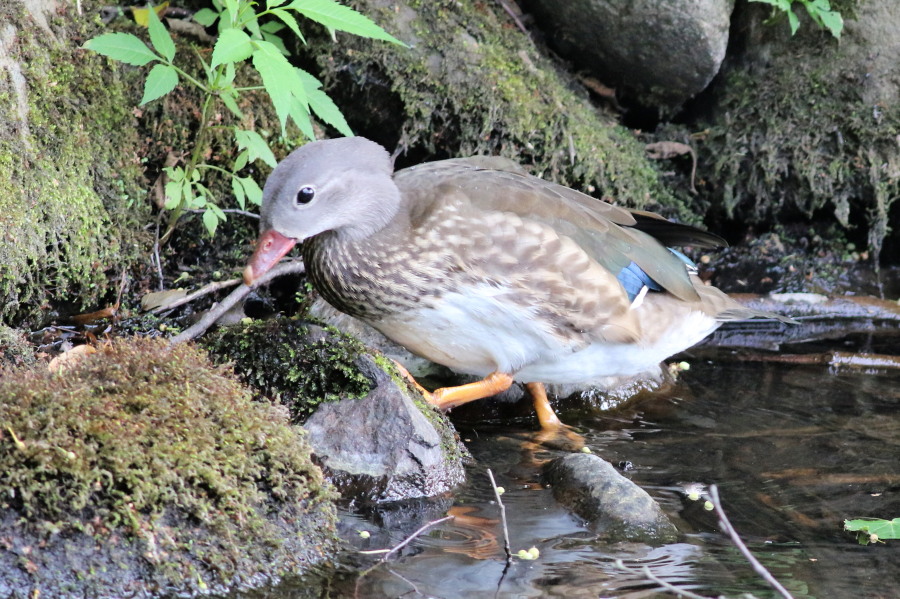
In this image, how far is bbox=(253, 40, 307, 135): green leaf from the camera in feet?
12.5

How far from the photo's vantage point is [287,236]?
391 cm

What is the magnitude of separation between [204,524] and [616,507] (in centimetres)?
158

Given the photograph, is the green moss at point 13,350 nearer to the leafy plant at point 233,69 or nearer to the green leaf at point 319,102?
the leafy plant at point 233,69

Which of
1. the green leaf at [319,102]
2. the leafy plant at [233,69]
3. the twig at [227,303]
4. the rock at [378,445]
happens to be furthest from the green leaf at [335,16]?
the rock at [378,445]

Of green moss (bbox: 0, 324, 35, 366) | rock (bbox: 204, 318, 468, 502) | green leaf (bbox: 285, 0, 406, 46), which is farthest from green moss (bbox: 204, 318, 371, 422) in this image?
green leaf (bbox: 285, 0, 406, 46)

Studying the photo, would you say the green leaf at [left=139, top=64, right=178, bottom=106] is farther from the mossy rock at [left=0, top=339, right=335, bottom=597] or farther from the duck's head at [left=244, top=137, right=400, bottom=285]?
the mossy rock at [left=0, top=339, right=335, bottom=597]

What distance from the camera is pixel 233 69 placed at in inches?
177

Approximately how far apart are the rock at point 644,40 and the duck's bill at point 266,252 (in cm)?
345

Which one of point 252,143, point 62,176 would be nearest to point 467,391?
point 252,143

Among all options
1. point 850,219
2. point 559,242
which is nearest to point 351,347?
point 559,242

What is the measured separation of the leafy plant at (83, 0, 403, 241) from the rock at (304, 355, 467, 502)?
1.15m

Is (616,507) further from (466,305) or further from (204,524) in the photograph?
(204,524)

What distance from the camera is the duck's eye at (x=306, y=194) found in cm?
389

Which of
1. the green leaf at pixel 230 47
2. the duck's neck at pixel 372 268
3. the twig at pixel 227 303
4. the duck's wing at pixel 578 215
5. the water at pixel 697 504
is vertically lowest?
the water at pixel 697 504
